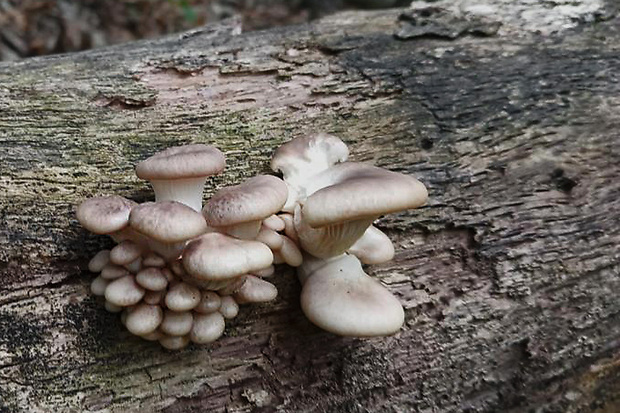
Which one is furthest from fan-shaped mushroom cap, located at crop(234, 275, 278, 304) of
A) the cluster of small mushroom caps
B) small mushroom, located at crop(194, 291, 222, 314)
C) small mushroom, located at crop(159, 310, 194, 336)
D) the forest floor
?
the forest floor

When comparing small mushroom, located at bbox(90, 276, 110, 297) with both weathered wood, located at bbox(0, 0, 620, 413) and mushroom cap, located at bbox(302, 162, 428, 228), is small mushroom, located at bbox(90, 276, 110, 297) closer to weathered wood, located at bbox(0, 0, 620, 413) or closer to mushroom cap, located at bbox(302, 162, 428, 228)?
weathered wood, located at bbox(0, 0, 620, 413)

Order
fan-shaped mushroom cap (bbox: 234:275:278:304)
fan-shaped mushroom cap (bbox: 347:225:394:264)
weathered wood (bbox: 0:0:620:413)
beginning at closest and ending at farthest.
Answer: fan-shaped mushroom cap (bbox: 234:275:278:304) → weathered wood (bbox: 0:0:620:413) → fan-shaped mushroom cap (bbox: 347:225:394:264)

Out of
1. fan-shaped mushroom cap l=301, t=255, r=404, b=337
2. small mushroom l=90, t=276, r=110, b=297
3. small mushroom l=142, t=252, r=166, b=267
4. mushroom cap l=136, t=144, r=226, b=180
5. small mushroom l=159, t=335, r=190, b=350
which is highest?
mushroom cap l=136, t=144, r=226, b=180

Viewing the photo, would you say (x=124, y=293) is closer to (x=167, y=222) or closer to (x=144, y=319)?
(x=144, y=319)

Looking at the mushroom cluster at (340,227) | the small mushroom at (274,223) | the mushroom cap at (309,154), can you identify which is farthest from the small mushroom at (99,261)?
the mushroom cap at (309,154)

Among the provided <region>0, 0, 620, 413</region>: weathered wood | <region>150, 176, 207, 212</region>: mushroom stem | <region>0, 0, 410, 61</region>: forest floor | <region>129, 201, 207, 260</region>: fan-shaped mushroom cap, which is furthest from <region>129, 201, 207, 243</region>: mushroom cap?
<region>0, 0, 410, 61</region>: forest floor

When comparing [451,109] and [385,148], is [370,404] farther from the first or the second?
[451,109]

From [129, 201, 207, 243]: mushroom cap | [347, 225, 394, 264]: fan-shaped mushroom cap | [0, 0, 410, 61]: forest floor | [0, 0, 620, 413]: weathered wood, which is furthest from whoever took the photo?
[0, 0, 410, 61]: forest floor

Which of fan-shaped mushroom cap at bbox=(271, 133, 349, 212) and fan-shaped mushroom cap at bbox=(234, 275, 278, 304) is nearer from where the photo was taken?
fan-shaped mushroom cap at bbox=(234, 275, 278, 304)

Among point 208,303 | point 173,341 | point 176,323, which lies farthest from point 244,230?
point 173,341

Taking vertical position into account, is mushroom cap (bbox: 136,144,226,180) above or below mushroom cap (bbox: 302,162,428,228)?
above
